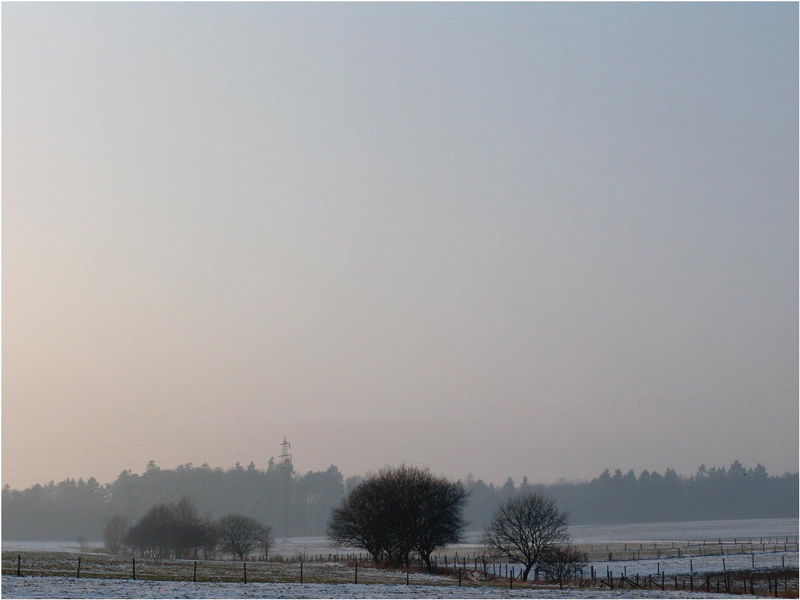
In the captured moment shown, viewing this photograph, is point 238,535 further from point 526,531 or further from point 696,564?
point 696,564

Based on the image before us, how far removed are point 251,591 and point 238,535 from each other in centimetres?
7480

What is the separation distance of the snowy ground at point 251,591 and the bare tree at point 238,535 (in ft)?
222

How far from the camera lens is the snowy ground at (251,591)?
123ft

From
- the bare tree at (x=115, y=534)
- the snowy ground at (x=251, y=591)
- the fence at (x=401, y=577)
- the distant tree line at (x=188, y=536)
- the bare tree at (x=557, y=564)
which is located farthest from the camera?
the bare tree at (x=115, y=534)

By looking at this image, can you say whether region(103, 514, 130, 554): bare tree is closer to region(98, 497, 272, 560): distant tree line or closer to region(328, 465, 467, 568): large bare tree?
region(98, 497, 272, 560): distant tree line

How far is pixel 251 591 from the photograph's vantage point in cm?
4091

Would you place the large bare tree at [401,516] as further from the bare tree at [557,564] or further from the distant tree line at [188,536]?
the distant tree line at [188,536]

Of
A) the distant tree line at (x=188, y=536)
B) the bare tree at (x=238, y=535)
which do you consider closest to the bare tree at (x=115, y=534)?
the distant tree line at (x=188, y=536)

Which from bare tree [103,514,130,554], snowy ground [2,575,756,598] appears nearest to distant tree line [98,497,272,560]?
bare tree [103,514,130,554]

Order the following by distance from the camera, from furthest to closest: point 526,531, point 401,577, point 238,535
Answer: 1. point 238,535
2. point 526,531
3. point 401,577

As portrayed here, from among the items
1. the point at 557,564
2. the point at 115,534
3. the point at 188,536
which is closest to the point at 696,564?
the point at 557,564

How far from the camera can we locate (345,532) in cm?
8612

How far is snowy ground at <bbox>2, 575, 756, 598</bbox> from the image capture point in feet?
123

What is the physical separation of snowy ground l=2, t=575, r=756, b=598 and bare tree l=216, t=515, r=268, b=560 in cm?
6759
